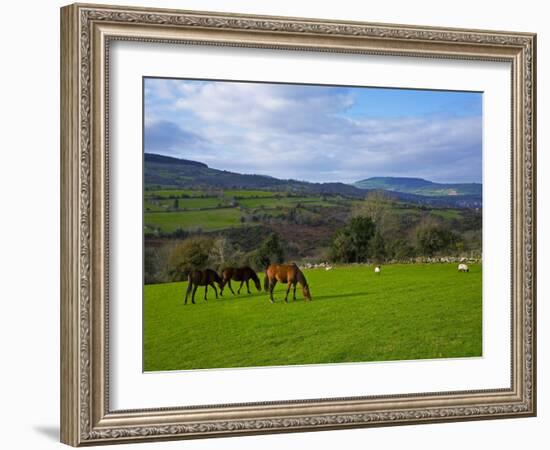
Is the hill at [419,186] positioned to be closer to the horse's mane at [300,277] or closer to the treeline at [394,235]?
the treeline at [394,235]

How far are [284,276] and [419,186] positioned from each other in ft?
4.85

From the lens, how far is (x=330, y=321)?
880 centimetres

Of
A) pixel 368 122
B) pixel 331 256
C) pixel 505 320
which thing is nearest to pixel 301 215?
pixel 331 256

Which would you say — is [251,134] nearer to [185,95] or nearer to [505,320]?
[185,95]

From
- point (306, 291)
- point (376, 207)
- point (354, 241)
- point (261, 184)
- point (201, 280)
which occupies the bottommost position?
point (306, 291)

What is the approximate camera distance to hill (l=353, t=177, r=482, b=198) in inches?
354

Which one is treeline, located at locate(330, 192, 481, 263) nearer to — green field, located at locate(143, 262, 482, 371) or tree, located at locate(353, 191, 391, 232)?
tree, located at locate(353, 191, 391, 232)

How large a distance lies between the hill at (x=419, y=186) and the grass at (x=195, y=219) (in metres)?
1.14

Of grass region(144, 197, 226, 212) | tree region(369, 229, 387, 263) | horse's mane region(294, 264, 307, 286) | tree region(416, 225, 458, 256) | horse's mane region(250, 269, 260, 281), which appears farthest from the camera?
tree region(416, 225, 458, 256)

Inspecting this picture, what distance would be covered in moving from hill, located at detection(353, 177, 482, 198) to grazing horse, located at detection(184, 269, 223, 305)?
1465 mm

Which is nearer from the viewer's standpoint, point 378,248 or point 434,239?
point 378,248

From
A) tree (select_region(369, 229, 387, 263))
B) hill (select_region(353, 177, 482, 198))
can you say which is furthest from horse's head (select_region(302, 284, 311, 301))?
hill (select_region(353, 177, 482, 198))

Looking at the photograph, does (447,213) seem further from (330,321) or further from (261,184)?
(261,184)

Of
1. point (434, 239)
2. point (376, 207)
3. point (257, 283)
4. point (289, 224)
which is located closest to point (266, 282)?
point (257, 283)
